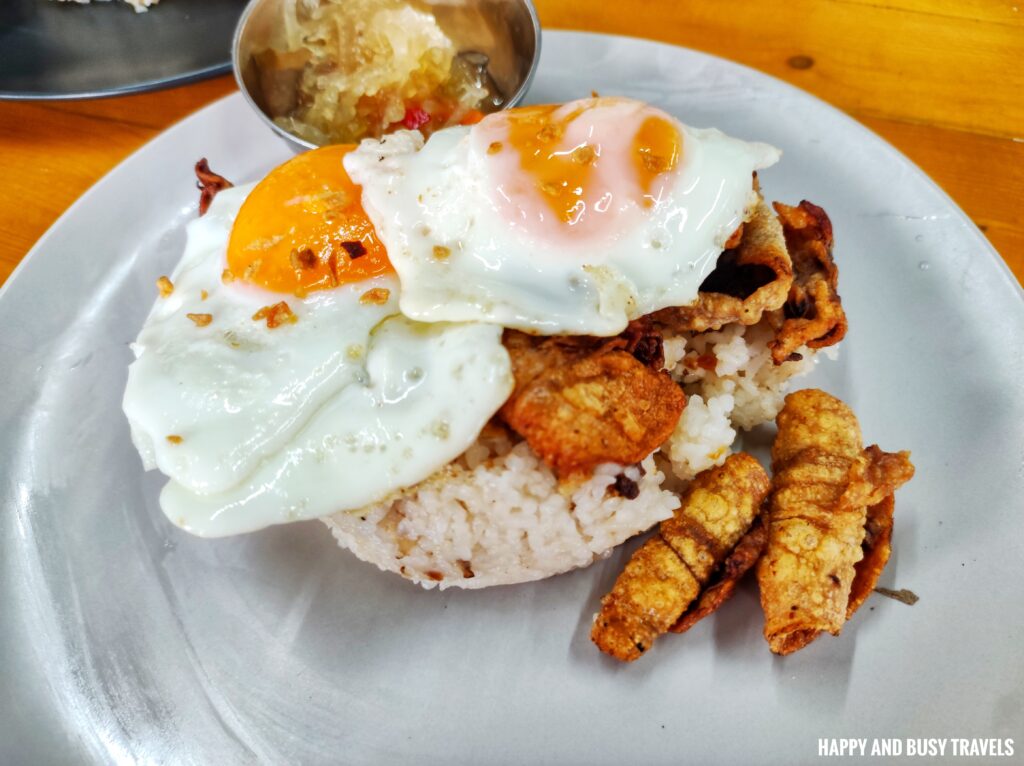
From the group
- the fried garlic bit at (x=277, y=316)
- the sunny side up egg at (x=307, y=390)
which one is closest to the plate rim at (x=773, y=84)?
the sunny side up egg at (x=307, y=390)

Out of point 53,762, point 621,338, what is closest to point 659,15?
point 621,338

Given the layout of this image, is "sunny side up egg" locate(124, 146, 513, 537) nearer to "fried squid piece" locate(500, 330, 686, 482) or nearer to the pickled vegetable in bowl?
"fried squid piece" locate(500, 330, 686, 482)

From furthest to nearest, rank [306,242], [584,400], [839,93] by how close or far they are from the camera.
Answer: [839,93]
[306,242]
[584,400]

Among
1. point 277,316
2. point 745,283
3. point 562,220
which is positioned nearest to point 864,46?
point 745,283

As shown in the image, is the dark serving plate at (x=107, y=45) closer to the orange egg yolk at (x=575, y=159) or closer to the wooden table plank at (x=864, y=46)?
the wooden table plank at (x=864, y=46)

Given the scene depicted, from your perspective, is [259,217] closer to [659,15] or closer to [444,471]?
[444,471]

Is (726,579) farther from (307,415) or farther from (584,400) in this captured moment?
(307,415)
